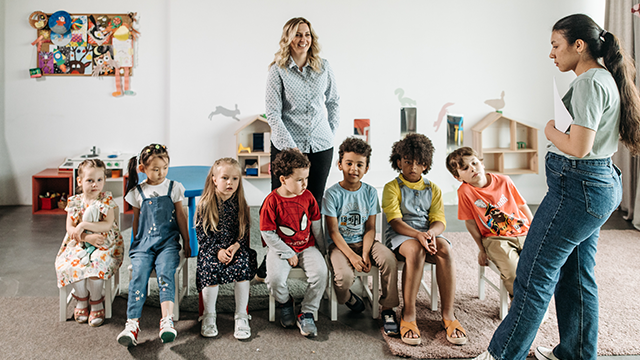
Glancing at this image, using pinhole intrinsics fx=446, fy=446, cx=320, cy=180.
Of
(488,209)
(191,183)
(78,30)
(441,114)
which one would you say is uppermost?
(78,30)

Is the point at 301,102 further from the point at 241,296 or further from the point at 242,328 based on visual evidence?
the point at 242,328

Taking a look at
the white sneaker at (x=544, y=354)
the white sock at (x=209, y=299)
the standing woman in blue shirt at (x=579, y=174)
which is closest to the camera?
the standing woman in blue shirt at (x=579, y=174)

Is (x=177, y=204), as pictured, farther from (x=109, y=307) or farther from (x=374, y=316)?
(x=374, y=316)

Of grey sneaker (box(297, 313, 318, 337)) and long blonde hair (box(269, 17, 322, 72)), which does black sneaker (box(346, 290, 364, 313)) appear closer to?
grey sneaker (box(297, 313, 318, 337))

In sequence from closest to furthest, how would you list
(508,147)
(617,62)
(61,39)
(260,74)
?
(617,62), (61,39), (260,74), (508,147)

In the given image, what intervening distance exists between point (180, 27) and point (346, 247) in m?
3.06

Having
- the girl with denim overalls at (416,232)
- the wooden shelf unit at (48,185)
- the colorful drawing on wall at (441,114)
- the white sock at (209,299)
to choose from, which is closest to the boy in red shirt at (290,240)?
the white sock at (209,299)

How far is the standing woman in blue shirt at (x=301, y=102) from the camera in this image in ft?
6.87

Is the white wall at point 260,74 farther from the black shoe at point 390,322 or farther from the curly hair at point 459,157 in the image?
the black shoe at point 390,322

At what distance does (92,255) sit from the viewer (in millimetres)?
1882

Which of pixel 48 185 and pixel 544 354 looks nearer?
pixel 544 354

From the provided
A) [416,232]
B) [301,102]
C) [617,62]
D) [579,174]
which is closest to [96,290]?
[301,102]

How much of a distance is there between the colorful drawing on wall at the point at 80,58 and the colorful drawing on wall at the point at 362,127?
98.8 inches

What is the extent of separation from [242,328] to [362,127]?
2.77 meters
